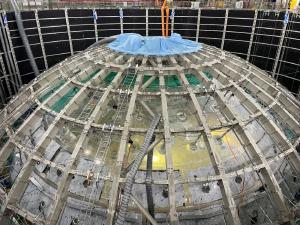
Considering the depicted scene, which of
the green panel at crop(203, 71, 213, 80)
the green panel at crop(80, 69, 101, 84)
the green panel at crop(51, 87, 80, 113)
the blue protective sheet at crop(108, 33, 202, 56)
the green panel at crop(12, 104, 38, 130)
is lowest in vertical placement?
the green panel at crop(12, 104, 38, 130)

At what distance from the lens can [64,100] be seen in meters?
17.0

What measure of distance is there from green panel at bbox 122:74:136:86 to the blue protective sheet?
1.92 m

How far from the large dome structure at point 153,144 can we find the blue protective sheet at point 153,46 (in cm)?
35

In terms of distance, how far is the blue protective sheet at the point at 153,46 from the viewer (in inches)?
689

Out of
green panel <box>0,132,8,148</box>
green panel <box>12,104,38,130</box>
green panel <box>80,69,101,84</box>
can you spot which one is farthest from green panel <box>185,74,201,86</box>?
green panel <box>0,132,8,148</box>

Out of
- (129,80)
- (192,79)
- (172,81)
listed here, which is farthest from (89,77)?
(192,79)

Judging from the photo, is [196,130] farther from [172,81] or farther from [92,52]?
[92,52]

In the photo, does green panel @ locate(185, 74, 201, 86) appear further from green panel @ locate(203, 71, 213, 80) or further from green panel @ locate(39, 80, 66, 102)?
green panel @ locate(39, 80, 66, 102)

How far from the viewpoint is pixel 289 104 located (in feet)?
57.6

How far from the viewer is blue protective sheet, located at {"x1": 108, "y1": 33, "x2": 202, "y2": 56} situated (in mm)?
17500

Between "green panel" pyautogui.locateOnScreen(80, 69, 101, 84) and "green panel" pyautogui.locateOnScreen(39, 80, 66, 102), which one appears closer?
"green panel" pyautogui.locateOnScreen(80, 69, 101, 84)

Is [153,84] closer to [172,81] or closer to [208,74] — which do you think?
[172,81]

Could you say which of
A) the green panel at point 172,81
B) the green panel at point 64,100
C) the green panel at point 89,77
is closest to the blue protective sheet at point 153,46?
the green panel at point 172,81

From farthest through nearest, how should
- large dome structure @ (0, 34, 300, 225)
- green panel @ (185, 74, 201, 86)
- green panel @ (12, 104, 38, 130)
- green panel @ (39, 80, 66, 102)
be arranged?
green panel @ (39, 80, 66, 102)
green panel @ (12, 104, 38, 130)
green panel @ (185, 74, 201, 86)
large dome structure @ (0, 34, 300, 225)
